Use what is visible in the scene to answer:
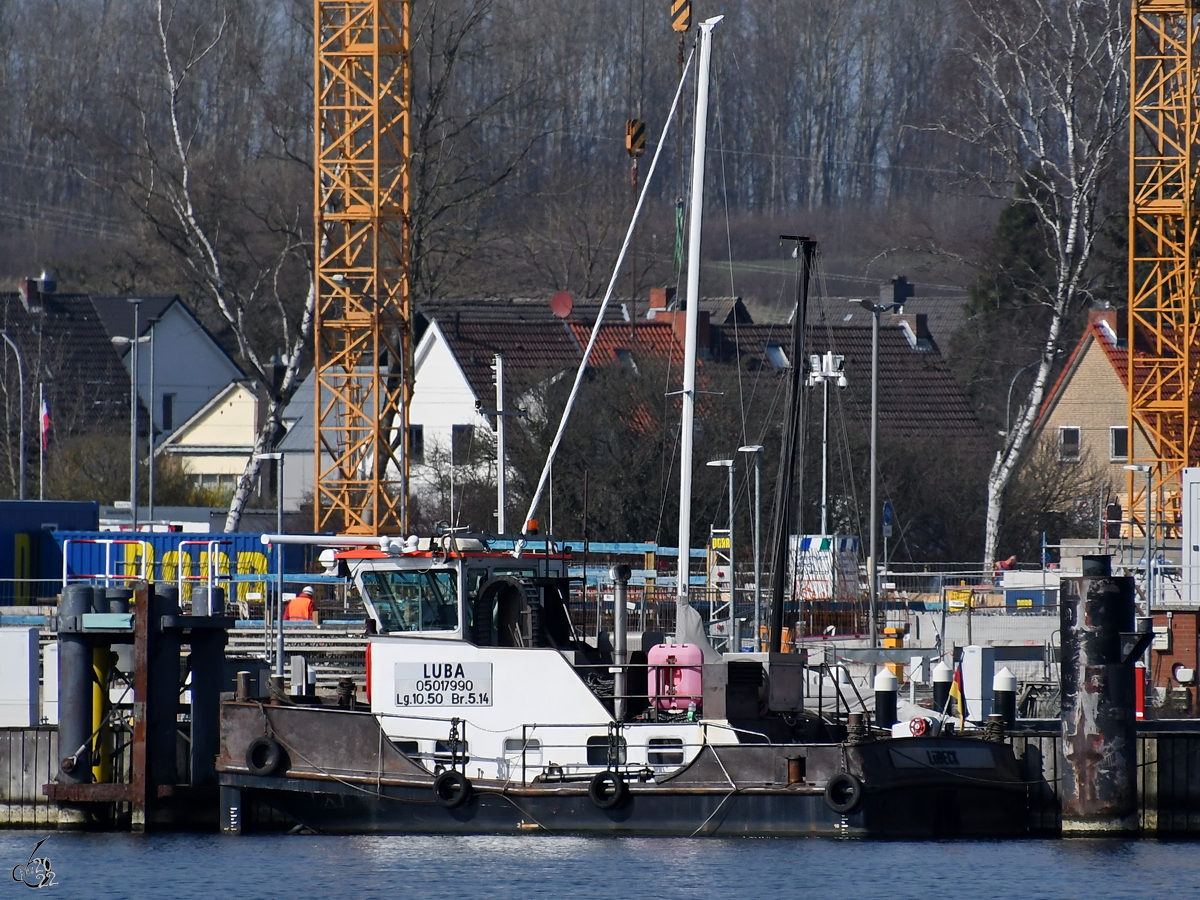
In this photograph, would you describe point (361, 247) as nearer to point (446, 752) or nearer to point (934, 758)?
point (446, 752)

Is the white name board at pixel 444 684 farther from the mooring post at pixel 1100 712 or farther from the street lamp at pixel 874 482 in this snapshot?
the street lamp at pixel 874 482

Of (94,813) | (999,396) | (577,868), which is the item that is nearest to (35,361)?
(999,396)

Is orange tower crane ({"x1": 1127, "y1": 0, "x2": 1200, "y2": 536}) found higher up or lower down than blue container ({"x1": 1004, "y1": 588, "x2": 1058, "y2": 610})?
higher up

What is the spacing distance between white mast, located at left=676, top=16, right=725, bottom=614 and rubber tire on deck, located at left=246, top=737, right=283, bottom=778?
4.81m

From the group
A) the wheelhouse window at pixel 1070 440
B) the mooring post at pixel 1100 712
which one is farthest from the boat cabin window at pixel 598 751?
the wheelhouse window at pixel 1070 440

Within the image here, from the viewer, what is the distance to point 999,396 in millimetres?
74500

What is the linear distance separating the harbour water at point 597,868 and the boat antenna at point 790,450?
3.41 meters

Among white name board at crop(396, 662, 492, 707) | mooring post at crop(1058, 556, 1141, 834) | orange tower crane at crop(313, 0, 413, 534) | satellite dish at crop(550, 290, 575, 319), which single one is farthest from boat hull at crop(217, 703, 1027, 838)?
satellite dish at crop(550, 290, 575, 319)

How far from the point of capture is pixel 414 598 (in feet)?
79.0

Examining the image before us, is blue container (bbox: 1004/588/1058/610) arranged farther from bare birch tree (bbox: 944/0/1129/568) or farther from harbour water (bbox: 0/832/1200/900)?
harbour water (bbox: 0/832/1200/900)

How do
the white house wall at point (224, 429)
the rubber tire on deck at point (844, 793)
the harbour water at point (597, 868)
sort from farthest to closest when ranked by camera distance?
the white house wall at point (224, 429), the rubber tire on deck at point (844, 793), the harbour water at point (597, 868)

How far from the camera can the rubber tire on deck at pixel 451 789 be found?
23.1 meters

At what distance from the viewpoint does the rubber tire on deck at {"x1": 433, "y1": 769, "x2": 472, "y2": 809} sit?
23.1 m

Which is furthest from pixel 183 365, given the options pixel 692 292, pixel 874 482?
pixel 692 292
